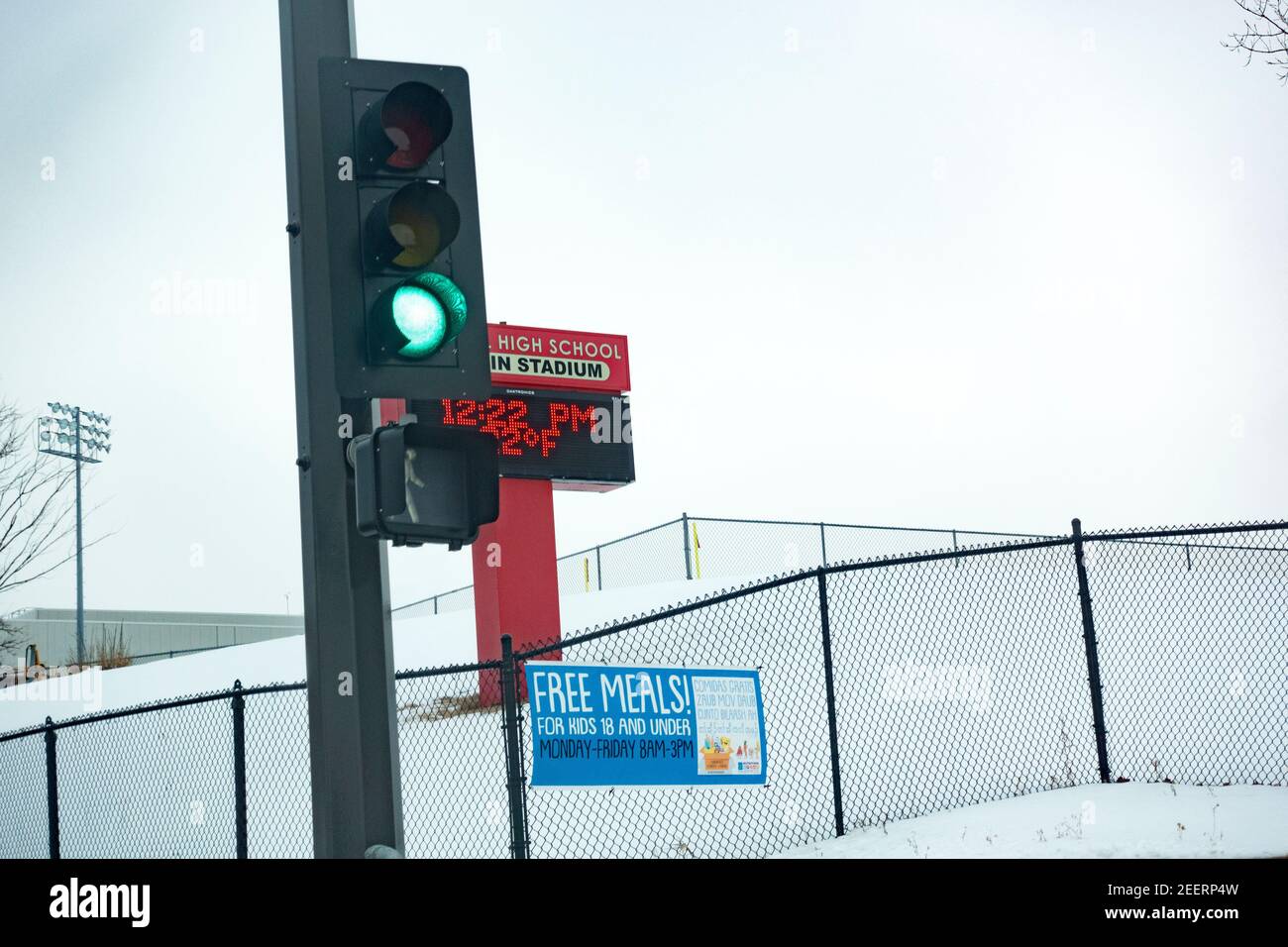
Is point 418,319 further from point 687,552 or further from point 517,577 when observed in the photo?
point 687,552

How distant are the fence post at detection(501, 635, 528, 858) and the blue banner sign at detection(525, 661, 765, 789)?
0.19 m

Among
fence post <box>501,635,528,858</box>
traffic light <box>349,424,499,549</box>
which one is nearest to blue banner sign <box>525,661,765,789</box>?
fence post <box>501,635,528,858</box>

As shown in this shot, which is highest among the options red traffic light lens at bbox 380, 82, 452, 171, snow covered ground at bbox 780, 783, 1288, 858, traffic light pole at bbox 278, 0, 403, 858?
red traffic light lens at bbox 380, 82, 452, 171

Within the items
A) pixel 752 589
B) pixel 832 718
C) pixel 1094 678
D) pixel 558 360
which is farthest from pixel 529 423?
pixel 1094 678

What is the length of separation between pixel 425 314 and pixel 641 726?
467 centimetres

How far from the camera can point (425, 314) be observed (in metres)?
4.86

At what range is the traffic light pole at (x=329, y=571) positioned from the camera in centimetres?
470

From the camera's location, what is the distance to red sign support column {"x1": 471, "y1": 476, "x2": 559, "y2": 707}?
58.6 ft

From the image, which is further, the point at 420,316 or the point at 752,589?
the point at 752,589

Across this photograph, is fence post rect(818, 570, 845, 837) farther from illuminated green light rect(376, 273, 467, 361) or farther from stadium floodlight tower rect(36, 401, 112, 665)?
stadium floodlight tower rect(36, 401, 112, 665)

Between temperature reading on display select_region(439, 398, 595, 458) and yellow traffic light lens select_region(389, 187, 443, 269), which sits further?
temperature reading on display select_region(439, 398, 595, 458)
